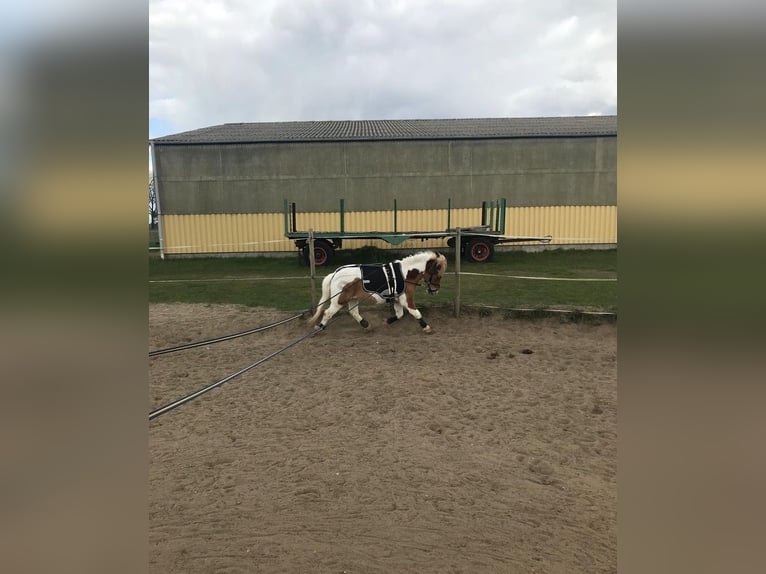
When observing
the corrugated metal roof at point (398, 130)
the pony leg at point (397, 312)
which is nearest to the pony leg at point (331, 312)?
the pony leg at point (397, 312)

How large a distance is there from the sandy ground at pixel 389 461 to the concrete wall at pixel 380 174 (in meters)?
9.55

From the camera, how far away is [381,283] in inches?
240

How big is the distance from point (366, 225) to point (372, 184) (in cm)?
127

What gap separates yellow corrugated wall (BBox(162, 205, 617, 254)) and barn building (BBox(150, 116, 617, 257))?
3 centimetres

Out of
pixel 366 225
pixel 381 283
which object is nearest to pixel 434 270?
pixel 381 283

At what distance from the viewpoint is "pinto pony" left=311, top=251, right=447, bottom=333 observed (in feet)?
20.0

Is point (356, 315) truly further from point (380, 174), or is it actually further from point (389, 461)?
point (380, 174)

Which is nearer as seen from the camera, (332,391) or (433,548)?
(433,548)

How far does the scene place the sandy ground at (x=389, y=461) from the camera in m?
2.27
